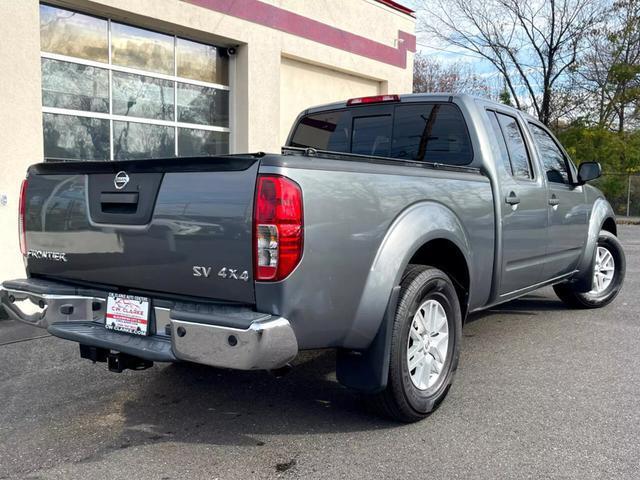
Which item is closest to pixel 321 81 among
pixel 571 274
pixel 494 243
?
pixel 571 274

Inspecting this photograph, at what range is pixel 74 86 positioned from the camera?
778 centimetres

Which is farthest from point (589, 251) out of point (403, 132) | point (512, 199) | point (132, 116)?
point (132, 116)

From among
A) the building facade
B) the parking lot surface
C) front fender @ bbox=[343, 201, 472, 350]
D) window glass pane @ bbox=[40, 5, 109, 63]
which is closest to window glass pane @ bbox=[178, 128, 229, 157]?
the building facade

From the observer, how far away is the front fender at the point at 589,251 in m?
6.12

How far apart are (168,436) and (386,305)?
1.41m

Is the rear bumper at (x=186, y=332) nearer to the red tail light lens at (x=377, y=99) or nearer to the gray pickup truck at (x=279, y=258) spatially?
the gray pickup truck at (x=279, y=258)

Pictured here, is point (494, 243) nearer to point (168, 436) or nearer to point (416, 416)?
point (416, 416)

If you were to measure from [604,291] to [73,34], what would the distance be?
22.6ft

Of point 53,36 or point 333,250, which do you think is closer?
point 333,250

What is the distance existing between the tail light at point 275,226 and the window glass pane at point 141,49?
20.6ft

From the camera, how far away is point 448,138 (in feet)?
15.5

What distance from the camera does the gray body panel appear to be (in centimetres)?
291

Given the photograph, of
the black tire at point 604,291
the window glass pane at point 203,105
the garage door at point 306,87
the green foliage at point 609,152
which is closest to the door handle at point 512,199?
the black tire at point 604,291

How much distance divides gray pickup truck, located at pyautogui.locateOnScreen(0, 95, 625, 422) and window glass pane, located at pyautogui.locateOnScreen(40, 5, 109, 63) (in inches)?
174
